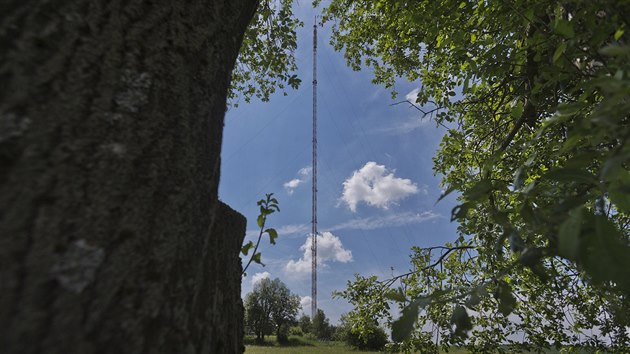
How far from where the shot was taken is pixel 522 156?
5.09 m

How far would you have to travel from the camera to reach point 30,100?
2.37 feet

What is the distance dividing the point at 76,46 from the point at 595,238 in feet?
3.97

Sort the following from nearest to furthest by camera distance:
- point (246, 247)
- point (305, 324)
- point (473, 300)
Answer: point (473, 300), point (246, 247), point (305, 324)

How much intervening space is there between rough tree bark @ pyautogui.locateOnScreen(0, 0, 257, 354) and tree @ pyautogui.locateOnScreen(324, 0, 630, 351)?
2.24 feet

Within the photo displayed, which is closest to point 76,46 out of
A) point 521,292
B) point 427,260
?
point 427,260

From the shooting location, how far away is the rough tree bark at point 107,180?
67 cm

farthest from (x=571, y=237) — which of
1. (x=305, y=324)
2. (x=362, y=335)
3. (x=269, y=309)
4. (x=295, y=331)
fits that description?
(x=305, y=324)

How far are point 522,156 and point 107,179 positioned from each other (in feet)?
17.7

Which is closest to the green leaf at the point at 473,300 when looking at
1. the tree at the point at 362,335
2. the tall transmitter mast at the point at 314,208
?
the tree at the point at 362,335

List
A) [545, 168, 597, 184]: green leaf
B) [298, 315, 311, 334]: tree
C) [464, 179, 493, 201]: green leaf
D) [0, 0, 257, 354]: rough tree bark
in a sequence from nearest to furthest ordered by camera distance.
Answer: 1. [0, 0, 257, 354]: rough tree bark
2. [545, 168, 597, 184]: green leaf
3. [464, 179, 493, 201]: green leaf
4. [298, 315, 311, 334]: tree

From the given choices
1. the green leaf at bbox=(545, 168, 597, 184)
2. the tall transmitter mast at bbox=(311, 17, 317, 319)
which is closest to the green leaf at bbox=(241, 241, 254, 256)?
the green leaf at bbox=(545, 168, 597, 184)

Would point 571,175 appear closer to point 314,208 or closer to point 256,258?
point 256,258

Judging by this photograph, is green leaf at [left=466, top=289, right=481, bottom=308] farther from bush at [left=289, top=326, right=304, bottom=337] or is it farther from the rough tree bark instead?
bush at [left=289, top=326, right=304, bottom=337]

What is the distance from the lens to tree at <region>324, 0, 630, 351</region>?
95 cm
